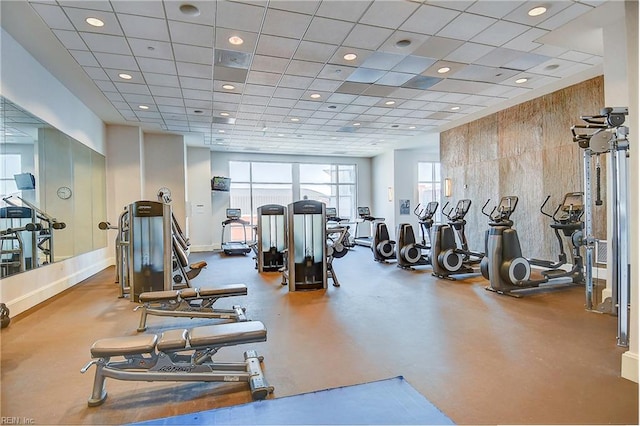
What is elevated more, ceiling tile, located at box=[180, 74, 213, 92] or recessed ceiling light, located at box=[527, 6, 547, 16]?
recessed ceiling light, located at box=[527, 6, 547, 16]

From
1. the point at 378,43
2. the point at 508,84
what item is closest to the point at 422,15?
the point at 378,43

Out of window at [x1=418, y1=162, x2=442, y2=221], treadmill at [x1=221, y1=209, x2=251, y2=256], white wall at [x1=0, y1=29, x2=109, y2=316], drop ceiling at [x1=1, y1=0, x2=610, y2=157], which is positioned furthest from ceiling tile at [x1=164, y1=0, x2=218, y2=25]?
window at [x1=418, y1=162, x2=442, y2=221]

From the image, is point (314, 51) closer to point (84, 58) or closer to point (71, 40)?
point (71, 40)

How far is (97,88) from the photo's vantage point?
6.11m

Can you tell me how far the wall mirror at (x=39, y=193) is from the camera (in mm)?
4285

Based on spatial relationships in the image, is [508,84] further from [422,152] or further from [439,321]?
[422,152]

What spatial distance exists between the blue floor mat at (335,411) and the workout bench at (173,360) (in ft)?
0.75

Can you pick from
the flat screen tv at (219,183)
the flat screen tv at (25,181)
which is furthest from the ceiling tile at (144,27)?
the flat screen tv at (219,183)

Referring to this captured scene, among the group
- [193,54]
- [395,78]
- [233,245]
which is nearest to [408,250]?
[395,78]

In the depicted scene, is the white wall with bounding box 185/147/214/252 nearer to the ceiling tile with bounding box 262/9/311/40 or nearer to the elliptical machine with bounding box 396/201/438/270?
the elliptical machine with bounding box 396/201/438/270

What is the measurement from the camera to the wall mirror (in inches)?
169

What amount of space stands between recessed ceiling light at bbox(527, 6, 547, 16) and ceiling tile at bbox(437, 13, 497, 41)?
0.36 meters

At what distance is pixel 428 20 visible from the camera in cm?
406

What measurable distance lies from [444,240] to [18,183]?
21.7ft
